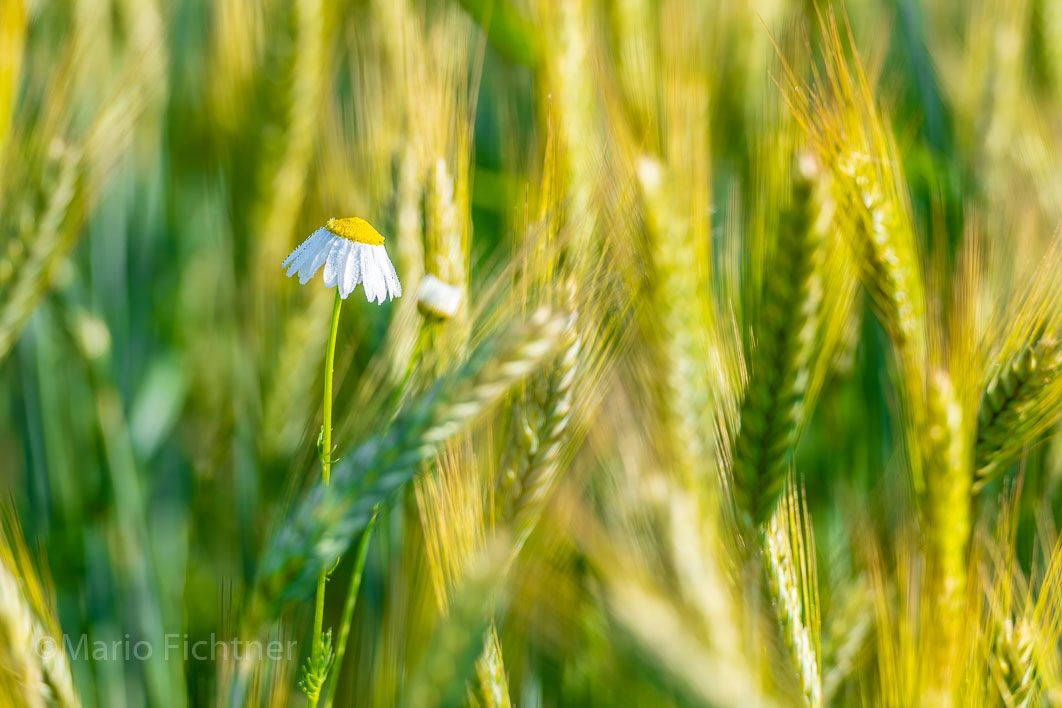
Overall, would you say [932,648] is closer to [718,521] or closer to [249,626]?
[718,521]

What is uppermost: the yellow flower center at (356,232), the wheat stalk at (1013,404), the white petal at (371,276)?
the yellow flower center at (356,232)

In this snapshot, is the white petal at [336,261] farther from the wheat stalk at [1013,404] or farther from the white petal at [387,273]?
the wheat stalk at [1013,404]

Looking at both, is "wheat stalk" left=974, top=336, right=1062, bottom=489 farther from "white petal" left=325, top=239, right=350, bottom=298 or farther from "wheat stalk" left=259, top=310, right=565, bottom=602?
"white petal" left=325, top=239, right=350, bottom=298

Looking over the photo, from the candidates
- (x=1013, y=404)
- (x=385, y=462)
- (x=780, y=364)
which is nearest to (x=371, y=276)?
(x=385, y=462)

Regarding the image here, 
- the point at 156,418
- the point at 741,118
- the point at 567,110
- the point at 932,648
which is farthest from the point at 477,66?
the point at 932,648

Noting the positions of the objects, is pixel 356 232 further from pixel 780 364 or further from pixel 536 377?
pixel 780 364

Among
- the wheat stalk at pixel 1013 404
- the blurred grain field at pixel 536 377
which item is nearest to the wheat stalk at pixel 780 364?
the blurred grain field at pixel 536 377

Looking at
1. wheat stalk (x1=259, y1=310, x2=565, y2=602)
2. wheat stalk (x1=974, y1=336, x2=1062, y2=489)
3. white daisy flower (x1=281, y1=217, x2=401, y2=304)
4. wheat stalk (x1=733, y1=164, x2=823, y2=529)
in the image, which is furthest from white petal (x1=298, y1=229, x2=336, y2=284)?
wheat stalk (x1=974, y1=336, x2=1062, y2=489)
